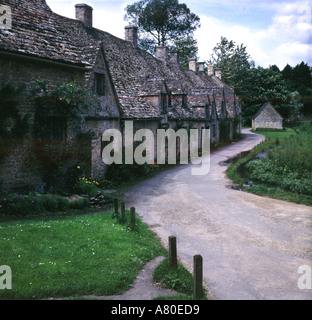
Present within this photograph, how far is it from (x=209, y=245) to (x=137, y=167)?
11286mm

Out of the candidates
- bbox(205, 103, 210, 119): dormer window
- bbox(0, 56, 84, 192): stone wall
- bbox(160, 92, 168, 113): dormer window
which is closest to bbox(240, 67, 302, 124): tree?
bbox(205, 103, 210, 119): dormer window

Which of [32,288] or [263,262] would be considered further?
[263,262]

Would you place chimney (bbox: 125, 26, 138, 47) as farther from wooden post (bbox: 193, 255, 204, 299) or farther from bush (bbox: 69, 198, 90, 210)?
wooden post (bbox: 193, 255, 204, 299)

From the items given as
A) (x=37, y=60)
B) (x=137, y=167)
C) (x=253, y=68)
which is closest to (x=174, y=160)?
(x=137, y=167)

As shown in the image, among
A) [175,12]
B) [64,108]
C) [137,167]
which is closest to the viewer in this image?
[64,108]

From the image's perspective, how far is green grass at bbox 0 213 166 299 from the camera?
6.59m

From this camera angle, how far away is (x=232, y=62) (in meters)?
65.9

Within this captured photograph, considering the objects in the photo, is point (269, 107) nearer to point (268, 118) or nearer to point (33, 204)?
point (268, 118)

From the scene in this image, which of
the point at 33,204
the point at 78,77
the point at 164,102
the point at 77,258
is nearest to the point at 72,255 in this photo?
the point at 77,258

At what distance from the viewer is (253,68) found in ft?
223
